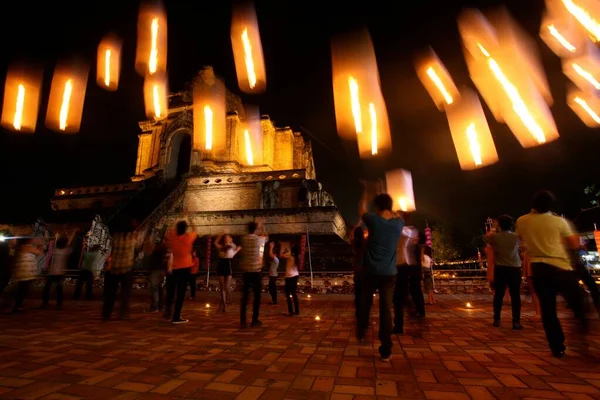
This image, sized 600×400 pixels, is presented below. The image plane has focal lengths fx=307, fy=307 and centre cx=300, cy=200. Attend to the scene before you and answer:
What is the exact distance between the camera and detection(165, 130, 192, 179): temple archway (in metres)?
31.0

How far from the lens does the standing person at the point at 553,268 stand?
11.5 feet

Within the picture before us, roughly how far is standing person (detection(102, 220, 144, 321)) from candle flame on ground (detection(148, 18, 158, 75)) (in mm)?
14550

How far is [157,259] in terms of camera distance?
737cm

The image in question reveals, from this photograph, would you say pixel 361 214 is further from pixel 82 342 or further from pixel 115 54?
pixel 115 54

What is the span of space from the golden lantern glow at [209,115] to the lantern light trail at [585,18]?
2586cm

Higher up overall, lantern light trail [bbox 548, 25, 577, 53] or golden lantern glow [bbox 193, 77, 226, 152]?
golden lantern glow [bbox 193, 77, 226, 152]

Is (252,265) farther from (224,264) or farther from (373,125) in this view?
(373,125)

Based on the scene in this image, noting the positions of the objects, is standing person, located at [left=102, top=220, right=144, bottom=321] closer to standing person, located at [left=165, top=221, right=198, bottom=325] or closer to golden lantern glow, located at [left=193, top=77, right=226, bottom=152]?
standing person, located at [left=165, top=221, right=198, bottom=325]

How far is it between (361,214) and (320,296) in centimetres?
729

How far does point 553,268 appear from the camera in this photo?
3609mm

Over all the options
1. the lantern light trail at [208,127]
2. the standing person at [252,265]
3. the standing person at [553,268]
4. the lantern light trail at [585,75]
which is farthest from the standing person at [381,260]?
the lantern light trail at [208,127]

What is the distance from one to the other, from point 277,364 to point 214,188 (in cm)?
2252

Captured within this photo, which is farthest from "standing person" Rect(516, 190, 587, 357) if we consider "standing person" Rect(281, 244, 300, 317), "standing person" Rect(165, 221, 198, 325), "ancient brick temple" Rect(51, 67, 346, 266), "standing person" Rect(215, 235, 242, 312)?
"ancient brick temple" Rect(51, 67, 346, 266)

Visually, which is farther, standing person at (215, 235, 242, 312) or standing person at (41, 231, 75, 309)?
standing person at (41, 231, 75, 309)
